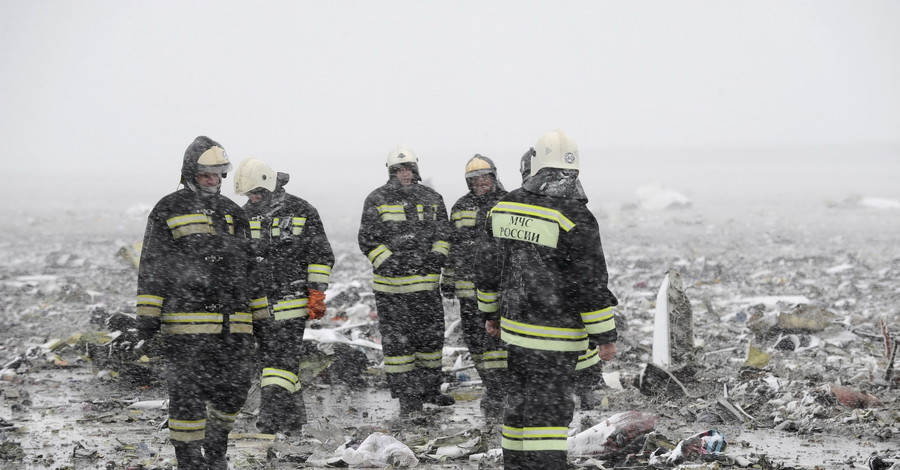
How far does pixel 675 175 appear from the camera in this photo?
42531 millimetres

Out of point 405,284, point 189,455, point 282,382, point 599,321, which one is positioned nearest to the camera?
point 599,321

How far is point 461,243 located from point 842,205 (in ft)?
64.7

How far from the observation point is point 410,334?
228 inches

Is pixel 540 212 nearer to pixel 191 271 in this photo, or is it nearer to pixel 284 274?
pixel 191 271

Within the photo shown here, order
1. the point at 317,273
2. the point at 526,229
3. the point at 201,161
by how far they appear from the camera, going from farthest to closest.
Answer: the point at 317,273 < the point at 201,161 < the point at 526,229

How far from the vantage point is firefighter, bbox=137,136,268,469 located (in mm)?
3908

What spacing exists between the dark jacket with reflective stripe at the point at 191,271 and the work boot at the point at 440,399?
207 cm

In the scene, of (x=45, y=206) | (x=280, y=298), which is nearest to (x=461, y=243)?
(x=280, y=298)

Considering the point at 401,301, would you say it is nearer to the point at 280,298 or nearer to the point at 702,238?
the point at 280,298

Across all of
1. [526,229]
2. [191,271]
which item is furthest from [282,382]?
[526,229]

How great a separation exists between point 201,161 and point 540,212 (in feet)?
5.15

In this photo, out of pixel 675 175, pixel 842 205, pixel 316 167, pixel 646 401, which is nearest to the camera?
pixel 646 401

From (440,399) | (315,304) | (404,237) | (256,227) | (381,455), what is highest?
(256,227)

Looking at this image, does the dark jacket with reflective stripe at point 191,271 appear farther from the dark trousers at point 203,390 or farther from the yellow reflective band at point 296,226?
the yellow reflective band at point 296,226
